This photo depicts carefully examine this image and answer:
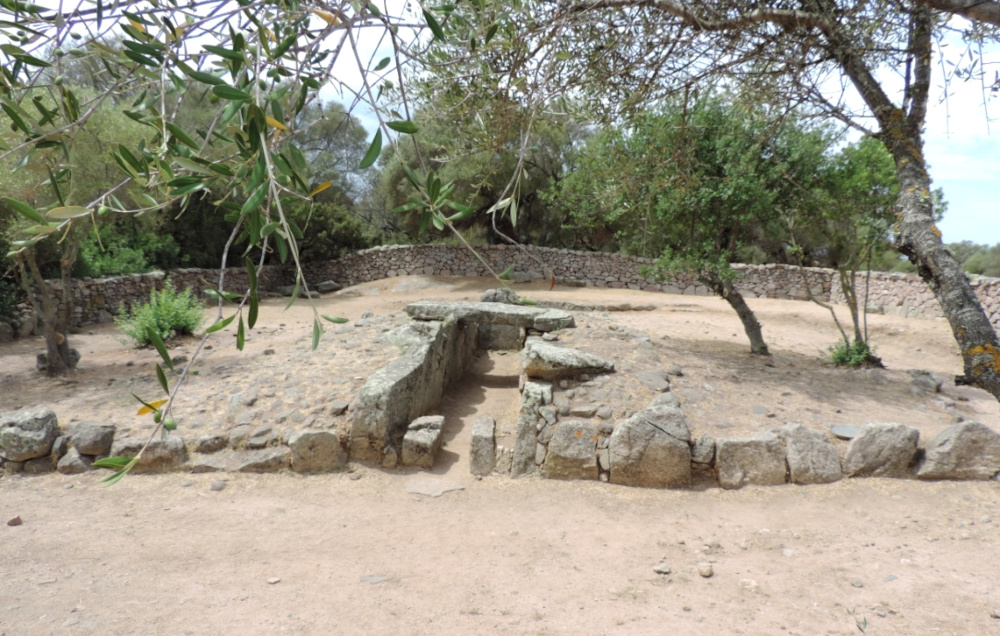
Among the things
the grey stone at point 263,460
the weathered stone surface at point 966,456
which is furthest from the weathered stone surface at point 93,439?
the weathered stone surface at point 966,456

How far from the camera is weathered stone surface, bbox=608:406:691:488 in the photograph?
16.8 ft

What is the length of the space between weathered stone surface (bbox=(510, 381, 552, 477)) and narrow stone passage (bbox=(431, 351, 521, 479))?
0.19 metres

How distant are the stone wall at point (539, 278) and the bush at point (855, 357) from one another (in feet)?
16.7

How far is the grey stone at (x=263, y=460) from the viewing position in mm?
5367

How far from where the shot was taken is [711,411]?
582 centimetres

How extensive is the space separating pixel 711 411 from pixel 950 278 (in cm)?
341

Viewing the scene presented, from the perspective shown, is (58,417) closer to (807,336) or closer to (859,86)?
(859,86)

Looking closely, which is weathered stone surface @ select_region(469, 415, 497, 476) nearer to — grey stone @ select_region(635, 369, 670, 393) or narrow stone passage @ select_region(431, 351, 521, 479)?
narrow stone passage @ select_region(431, 351, 521, 479)

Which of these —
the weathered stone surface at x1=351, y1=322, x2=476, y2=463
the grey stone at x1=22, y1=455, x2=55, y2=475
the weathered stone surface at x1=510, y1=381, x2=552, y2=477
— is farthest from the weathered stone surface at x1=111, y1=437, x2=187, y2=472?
the weathered stone surface at x1=510, y1=381, x2=552, y2=477

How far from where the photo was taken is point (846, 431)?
5430 mm

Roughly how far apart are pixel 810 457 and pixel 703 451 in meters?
0.91

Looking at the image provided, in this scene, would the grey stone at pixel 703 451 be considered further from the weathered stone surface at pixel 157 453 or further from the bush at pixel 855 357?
the weathered stone surface at pixel 157 453

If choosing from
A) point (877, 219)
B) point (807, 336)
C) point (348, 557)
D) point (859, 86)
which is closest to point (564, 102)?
point (859, 86)

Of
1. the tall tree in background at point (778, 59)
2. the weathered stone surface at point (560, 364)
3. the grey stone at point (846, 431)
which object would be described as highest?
the tall tree in background at point (778, 59)
